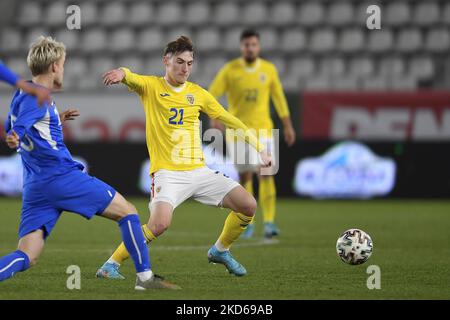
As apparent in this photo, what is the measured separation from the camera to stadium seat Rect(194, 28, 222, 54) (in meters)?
19.9

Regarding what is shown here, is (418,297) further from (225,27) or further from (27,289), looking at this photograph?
(225,27)

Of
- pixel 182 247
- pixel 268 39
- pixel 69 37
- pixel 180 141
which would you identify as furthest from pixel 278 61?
pixel 180 141

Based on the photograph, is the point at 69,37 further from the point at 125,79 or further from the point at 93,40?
the point at 125,79

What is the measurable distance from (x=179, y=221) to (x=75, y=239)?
8.90 feet

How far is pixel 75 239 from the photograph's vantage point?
1016cm

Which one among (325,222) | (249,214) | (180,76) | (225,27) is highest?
(225,27)

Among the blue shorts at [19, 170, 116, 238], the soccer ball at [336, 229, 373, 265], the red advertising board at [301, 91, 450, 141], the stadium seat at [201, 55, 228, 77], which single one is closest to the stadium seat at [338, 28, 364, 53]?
the stadium seat at [201, 55, 228, 77]

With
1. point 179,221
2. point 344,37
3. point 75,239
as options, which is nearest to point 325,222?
point 179,221

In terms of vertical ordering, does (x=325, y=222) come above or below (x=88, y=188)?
below

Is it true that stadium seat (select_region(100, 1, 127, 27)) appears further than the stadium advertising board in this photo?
Yes

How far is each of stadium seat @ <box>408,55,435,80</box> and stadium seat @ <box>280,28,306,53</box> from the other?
2365 mm

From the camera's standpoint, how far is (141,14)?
20.8 meters

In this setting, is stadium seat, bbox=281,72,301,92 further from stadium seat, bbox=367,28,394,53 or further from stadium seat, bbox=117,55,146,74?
stadium seat, bbox=117,55,146,74

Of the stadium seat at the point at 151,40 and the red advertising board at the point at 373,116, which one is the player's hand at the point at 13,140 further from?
the stadium seat at the point at 151,40
